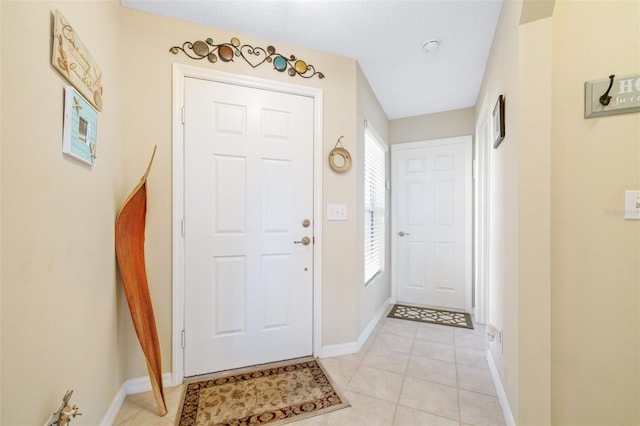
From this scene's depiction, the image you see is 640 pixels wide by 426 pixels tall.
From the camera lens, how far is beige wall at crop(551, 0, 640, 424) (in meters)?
1.21

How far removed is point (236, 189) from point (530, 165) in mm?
1715

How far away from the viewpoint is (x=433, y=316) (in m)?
3.12

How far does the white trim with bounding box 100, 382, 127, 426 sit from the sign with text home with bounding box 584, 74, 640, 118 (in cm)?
273

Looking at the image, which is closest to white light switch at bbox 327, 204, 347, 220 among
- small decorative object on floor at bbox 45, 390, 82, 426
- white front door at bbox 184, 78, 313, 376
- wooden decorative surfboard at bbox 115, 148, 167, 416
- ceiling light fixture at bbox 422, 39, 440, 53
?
white front door at bbox 184, 78, 313, 376

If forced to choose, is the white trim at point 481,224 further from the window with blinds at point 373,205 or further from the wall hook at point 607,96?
the wall hook at point 607,96

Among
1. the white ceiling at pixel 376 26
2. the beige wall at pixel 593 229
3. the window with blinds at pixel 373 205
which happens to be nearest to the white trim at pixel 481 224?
the white ceiling at pixel 376 26

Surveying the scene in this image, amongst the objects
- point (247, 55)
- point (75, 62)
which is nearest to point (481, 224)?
point (247, 55)

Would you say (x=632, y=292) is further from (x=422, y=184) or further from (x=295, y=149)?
(x=422, y=184)

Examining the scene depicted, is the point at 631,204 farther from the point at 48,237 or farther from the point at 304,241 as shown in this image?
the point at 48,237

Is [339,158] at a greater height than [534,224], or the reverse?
[339,158]

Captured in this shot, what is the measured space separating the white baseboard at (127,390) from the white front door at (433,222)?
107 inches

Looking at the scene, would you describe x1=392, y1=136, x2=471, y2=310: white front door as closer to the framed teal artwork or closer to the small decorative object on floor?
the framed teal artwork

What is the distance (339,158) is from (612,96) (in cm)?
151

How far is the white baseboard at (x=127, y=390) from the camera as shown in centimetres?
145
